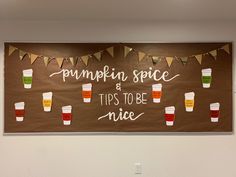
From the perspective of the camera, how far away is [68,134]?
3.34 metres

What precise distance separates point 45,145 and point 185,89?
166 centimetres

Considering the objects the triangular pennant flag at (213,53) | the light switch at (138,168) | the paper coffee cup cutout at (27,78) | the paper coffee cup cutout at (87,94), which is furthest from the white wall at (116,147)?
the paper coffee cup cutout at (87,94)

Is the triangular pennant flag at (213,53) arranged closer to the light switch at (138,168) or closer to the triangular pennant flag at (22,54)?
the light switch at (138,168)

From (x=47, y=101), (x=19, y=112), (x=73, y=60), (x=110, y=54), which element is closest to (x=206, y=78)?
(x=110, y=54)

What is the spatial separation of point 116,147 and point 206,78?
1253 millimetres

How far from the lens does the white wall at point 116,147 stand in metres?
3.32

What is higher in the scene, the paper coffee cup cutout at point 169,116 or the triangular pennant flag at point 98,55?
the triangular pennant flag at point 98,55
